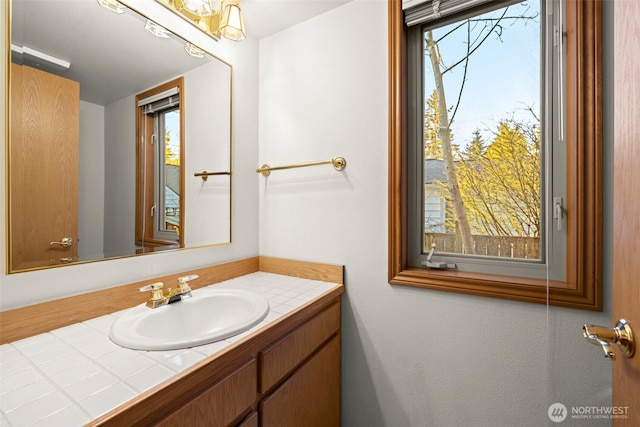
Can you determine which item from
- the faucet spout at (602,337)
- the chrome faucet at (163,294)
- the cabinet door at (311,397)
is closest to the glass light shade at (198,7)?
the chrome faucet at (163,294)

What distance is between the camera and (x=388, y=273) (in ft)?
4.05

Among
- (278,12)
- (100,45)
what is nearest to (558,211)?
(278,12)

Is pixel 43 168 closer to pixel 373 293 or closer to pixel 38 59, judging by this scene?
pixel 38 59

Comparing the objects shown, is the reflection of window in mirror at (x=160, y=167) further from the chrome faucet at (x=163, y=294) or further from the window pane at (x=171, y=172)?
the chrome faucet at (x=163, y=294)

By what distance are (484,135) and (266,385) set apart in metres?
1.23

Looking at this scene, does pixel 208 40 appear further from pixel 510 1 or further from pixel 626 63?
pixel 626 63

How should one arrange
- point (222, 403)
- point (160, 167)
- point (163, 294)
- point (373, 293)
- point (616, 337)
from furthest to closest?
point (373, 293)
point (160, 167)
point (163, 294)
point (222, 403)
point (616, 337)

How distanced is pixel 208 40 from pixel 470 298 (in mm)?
1640

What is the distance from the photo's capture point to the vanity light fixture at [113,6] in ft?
3.19

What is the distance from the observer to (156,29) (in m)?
1.13

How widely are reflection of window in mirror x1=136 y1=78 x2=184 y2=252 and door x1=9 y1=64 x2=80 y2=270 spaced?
0.21 m

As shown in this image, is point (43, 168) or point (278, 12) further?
point (278, 12)

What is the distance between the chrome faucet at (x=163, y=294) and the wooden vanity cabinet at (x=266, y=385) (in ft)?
1.37

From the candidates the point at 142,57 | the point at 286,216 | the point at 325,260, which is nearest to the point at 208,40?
the point at 142,57
